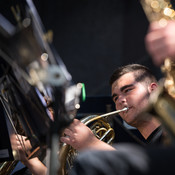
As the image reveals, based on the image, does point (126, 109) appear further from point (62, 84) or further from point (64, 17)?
point (64, 17)

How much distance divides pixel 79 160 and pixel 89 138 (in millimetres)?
475

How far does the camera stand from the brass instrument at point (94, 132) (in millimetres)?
1229

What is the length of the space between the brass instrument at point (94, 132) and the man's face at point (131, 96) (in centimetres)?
4

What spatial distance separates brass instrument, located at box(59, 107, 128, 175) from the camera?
1229 millimetres

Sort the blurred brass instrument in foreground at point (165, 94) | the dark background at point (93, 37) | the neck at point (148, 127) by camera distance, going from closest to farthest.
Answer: the blurred brass instrument in foreground at point (165, 94), the neck at point (148, 127), the dark background at point (93, 37)

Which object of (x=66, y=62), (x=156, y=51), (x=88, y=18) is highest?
(x=156, y=51)

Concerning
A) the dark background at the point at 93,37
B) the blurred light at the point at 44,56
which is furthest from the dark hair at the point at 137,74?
the dark background at the point at 93,37

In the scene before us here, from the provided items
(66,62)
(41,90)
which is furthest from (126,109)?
(66,62)

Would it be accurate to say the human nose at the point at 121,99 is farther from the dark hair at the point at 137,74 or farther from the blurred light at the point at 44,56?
the blurred light at the point at 44,56

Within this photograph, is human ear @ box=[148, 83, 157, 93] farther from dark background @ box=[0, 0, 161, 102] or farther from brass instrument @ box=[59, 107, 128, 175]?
dark background @ box=[0, 0, 161, 102]

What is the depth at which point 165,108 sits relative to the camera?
2.03ft

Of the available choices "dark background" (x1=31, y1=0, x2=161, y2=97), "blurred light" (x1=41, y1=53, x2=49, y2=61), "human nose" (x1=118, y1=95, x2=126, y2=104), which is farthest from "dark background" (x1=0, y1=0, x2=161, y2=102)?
"blurred light" (x1=41, y1=53, x2=49, y2=61)

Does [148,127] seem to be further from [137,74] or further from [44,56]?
[44,56]

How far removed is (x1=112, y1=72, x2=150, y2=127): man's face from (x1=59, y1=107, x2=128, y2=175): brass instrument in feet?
0.12
